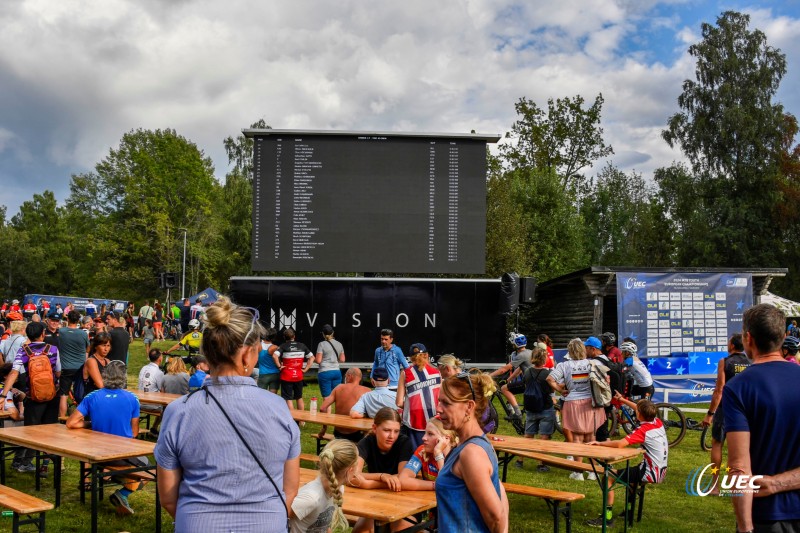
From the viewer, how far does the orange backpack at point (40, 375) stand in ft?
28.6

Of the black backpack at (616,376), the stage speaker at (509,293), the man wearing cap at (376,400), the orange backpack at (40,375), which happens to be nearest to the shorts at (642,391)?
the black backpack at (616,376)

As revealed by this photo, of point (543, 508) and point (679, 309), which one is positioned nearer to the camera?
point (543, 508)

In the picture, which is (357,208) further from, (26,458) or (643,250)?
(643,250)

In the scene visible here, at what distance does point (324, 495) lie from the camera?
4.32 metres

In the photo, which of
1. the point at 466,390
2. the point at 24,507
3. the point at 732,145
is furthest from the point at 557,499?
the point at 732,145

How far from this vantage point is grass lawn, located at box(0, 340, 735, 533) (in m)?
7.18

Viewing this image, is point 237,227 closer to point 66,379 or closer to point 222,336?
point 66,379

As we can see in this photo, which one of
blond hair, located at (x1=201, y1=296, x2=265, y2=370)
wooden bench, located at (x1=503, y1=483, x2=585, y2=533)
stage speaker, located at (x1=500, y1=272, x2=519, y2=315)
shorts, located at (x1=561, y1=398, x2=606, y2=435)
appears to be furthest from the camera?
stage speaker, located at (x1=500, y1=272, x2=519, y2=315)

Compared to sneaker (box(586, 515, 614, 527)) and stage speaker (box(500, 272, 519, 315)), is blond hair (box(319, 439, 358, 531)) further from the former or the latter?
stage speaker (box(500, 272, 519, 315))

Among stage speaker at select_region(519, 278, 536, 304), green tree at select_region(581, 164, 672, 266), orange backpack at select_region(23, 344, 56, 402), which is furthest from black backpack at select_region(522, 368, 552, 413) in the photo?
green tree at select_region(581, 164, 672, 266)

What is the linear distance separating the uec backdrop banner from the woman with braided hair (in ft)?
41.2

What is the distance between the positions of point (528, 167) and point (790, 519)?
39.7m

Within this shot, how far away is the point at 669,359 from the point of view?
52.0 feet

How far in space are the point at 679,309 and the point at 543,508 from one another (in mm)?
9720
